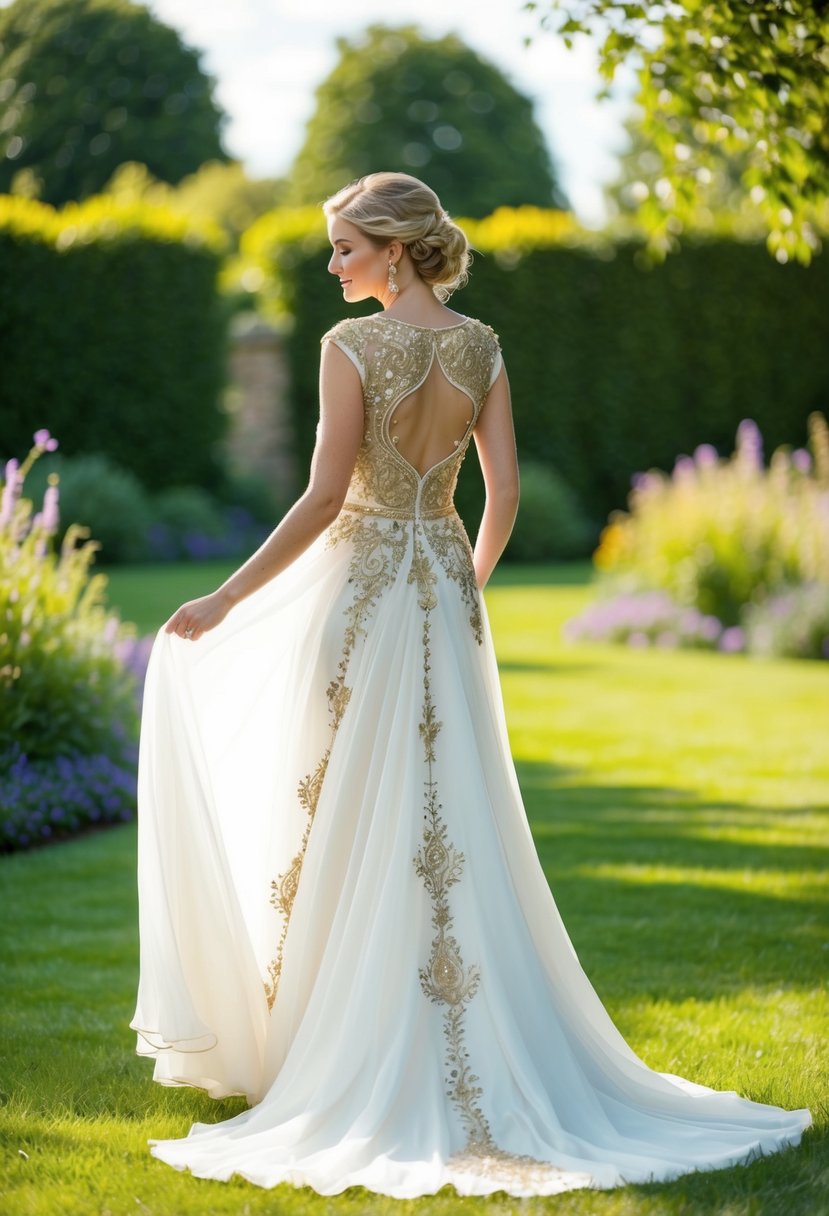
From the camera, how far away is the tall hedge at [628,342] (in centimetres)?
1848

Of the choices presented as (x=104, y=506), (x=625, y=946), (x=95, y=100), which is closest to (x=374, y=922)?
(x=625, y=946)

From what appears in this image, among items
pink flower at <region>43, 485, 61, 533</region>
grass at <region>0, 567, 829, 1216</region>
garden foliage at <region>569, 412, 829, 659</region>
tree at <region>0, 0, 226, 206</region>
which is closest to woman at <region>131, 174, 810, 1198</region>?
grass at <region>0, 567, 829, 1216</region>

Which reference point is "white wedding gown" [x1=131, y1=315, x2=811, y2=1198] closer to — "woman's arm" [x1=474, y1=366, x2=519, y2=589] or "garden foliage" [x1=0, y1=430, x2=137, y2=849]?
"woman's arm" [x1=474, y1=366, x2=519, y2=589]

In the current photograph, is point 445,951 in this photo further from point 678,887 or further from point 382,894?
point 678,887

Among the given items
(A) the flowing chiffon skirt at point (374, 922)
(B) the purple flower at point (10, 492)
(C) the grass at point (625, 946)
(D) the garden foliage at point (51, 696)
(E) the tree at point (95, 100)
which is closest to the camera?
(C) the grass at point (625, 946)

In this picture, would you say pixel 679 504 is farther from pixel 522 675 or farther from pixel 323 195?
pixel 323 195

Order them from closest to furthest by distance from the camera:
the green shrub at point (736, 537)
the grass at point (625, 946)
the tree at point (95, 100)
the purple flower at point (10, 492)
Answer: the grass at point (625, 946)
the purple flower at point (10, 492)
the green shrub at point (736, 537)
the tree at point (95, 100)

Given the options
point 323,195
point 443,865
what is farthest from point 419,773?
point 323,195

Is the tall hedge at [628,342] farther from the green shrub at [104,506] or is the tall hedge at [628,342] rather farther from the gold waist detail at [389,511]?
the gold waist detail at [389,511]

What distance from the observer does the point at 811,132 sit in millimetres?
5844

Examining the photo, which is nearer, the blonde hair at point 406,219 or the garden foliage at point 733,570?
the blonde hair at point 406,219

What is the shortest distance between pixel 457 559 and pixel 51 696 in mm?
3493

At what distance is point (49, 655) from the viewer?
639 cm

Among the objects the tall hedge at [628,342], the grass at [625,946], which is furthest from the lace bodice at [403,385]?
the tall hedge at [628,342]
